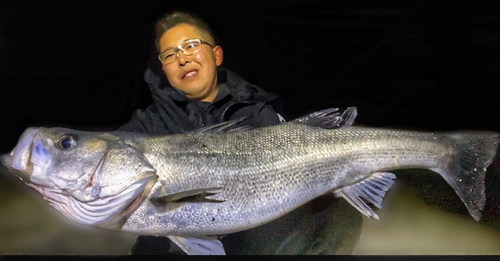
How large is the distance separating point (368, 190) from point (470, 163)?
480 mm

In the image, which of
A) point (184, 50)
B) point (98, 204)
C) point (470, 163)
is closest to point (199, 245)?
point (98, 204)

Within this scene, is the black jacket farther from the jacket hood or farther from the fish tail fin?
the fish tail fin

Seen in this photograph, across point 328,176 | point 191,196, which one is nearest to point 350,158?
point 328,176

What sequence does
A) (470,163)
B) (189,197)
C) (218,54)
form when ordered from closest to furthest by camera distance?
1. (189,197)
2. (470,163)
3. (218,54)

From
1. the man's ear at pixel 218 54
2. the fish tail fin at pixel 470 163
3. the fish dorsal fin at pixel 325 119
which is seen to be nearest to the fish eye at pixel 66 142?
the man's ear at pixel 218 54

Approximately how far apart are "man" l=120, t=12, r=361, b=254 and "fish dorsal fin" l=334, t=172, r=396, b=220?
0.16 metres

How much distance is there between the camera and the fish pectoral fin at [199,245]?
1836 mm

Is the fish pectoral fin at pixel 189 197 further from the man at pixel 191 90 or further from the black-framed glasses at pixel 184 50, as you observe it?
the black-framed glasses at pixel 184 50

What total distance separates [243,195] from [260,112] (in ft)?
Answer: 1.55

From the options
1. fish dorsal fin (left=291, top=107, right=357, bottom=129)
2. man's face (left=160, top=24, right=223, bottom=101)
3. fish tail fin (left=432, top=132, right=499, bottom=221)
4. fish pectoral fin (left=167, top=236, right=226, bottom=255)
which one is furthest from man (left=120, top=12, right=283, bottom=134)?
fish tail fin (left=432, top=132, right=499, bottom=221)

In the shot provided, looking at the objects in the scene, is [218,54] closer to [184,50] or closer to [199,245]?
[184,50]

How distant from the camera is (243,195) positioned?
5.96ft

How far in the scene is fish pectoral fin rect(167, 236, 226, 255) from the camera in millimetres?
1836

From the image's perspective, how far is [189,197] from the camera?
1769mm
